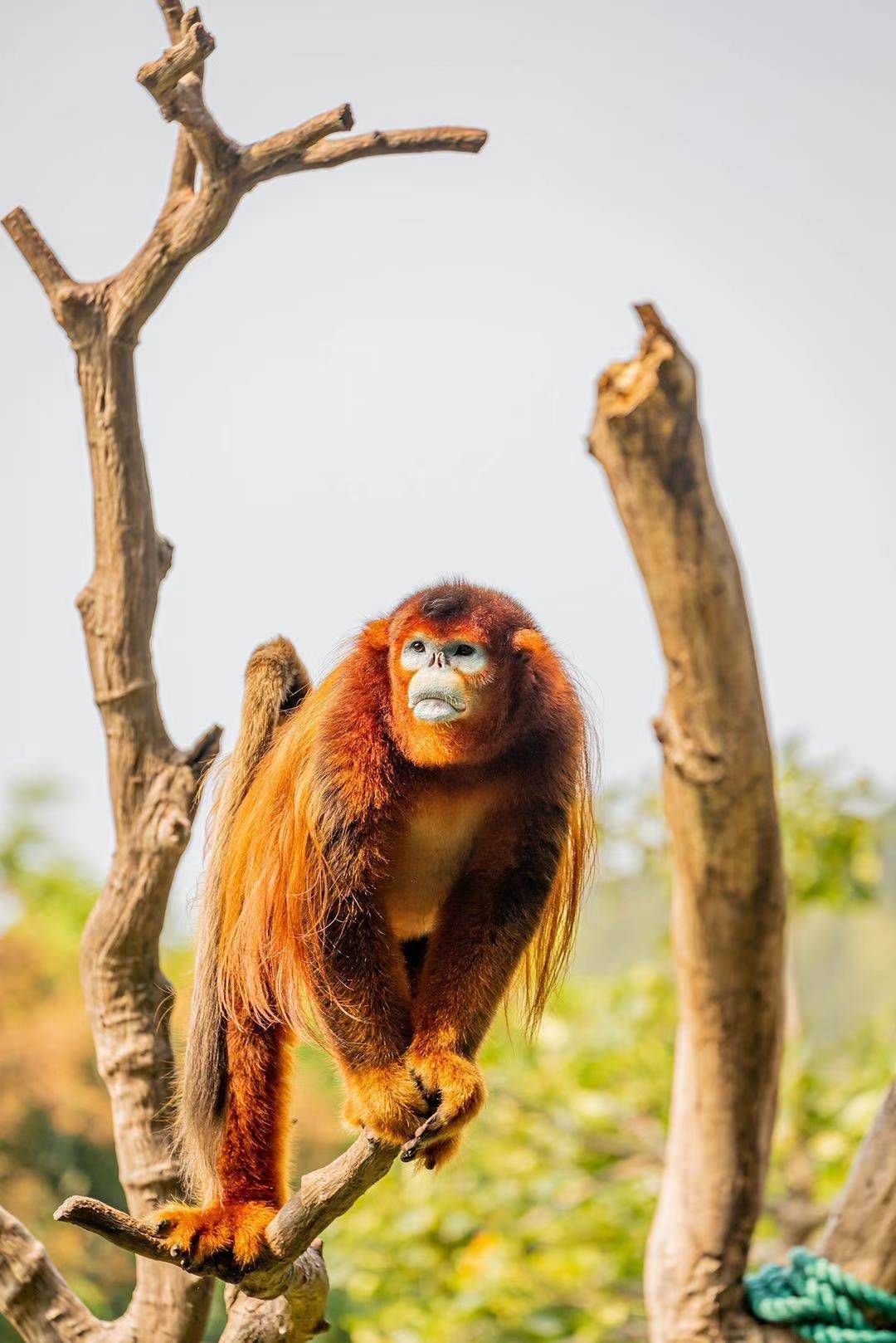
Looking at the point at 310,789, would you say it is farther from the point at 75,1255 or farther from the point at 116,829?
the point at 75,1255

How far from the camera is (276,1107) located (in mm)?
2340

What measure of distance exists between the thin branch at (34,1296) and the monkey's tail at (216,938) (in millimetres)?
293

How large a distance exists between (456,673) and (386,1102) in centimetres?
73

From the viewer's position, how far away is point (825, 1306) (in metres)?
2.99

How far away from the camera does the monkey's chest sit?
7.82 ft

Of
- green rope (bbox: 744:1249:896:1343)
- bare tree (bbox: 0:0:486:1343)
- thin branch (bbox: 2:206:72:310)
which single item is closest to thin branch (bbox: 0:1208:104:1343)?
bare tree (bbox: 0:0:486:1343)

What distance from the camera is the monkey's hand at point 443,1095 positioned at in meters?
2.07

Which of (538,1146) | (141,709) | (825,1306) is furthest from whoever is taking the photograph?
(538,1146)

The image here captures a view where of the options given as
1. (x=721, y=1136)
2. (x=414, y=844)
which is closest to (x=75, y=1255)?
(x=721, y=1136)

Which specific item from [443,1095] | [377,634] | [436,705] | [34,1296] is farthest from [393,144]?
[34,1296]

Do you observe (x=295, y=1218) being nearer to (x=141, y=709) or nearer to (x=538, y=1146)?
(x=141, y=709)

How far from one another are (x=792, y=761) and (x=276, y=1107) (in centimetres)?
418

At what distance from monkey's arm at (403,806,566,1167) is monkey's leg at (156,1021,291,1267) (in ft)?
0.96

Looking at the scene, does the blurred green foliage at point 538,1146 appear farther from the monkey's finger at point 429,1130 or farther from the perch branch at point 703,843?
the monkey's finger at point 429,1130
